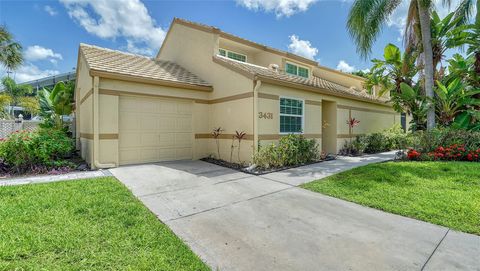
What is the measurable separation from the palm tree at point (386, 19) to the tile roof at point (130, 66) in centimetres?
741

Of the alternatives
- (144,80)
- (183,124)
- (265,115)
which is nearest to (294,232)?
(265,115)

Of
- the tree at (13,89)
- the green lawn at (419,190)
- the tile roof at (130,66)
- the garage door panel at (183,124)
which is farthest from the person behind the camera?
the tree at (13,89)

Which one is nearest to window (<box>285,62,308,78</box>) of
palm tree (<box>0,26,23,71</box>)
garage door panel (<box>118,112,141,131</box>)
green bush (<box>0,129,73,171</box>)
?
garage door panel (<box>118,112,141,131</box>)

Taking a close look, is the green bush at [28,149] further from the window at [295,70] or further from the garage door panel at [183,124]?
the window at [295,70]

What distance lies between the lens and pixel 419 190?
17.5 feet

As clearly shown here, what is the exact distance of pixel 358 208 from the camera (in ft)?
15.0

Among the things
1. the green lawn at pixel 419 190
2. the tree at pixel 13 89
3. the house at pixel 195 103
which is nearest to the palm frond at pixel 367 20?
the house at pixel 195 103

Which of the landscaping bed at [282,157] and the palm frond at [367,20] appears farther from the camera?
the palm frond at [367,20]

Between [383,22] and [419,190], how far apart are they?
8921mm

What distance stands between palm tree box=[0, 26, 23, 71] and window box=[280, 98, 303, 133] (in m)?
15.1

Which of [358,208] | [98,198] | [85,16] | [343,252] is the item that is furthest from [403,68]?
[85,16]

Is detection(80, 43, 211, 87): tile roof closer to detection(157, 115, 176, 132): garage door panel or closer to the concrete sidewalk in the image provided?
detection(157, 115, 176, 132): garage door panel

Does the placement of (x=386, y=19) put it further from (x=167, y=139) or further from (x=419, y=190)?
(x=167, y=139)

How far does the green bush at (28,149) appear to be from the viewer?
283 inches
